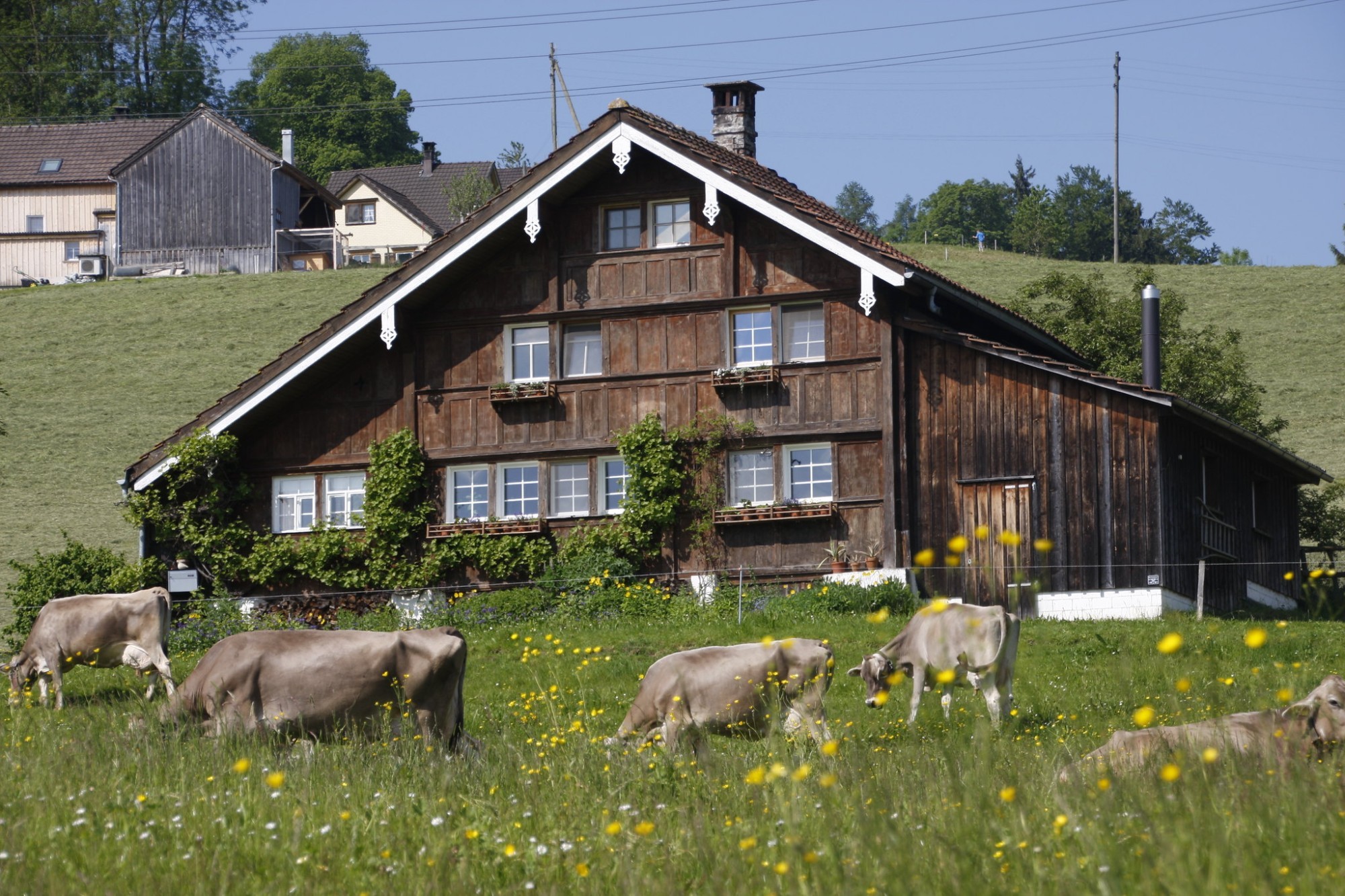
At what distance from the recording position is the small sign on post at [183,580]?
28.7 metres

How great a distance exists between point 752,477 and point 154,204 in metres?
54.8

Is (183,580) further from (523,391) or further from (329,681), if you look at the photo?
(329,681)

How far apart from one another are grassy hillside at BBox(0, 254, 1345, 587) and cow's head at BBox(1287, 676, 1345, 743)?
36.5 m

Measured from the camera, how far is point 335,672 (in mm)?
12773

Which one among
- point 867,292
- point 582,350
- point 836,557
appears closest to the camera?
point 867,292

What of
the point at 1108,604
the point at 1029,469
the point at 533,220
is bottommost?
the point at 1108,604

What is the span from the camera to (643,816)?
820 cm

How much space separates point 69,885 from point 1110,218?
408 feet

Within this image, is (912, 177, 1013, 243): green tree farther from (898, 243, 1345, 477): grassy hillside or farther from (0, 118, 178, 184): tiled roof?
(0, 118, 178, 184): tiled roof

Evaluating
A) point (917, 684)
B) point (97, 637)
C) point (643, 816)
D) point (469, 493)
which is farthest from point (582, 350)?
point (643, 816)

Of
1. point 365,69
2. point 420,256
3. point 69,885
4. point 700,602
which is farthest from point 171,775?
point 365,69

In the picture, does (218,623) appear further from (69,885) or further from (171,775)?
(69,885)

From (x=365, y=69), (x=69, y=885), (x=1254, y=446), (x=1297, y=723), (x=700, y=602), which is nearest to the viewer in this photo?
(x=69, y=885)

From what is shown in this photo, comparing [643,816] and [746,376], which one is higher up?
[746,376]
